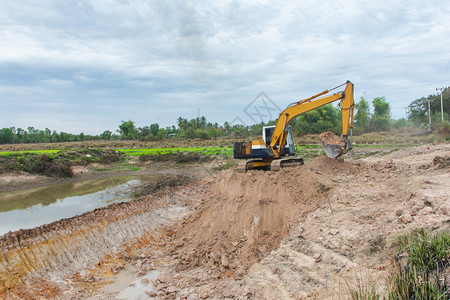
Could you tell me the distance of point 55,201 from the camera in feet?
53.9

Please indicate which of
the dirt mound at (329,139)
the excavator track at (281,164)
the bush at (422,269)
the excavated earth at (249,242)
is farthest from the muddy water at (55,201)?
the bush at (422,269)

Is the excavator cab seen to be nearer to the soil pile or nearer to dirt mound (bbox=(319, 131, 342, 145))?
dirt mound (bbox=(319, 131, 342, 145))

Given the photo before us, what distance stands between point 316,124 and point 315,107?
1787 inches

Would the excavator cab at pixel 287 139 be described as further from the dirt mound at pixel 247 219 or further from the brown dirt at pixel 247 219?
the brown dirt at pixel 247 219

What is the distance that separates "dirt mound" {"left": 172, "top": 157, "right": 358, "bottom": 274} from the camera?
24.5ft

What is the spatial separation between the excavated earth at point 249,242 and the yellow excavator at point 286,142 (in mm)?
1131

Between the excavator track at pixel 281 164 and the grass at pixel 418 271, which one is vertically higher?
the excavator track at pixel 281 164

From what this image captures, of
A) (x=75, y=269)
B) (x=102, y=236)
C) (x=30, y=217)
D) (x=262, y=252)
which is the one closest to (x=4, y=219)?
(x=30, y=217)

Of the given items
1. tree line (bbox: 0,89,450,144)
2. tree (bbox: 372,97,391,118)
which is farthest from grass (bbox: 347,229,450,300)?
tree (bbox: 372,97,391,118)

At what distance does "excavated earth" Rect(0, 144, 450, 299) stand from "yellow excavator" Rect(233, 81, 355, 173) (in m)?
1.13

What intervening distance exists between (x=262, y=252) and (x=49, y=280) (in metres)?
5.07

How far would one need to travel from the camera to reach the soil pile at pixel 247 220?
7469mm

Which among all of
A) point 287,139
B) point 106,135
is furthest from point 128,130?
point 287,139

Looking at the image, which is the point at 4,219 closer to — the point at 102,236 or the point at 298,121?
the point at 102,236
